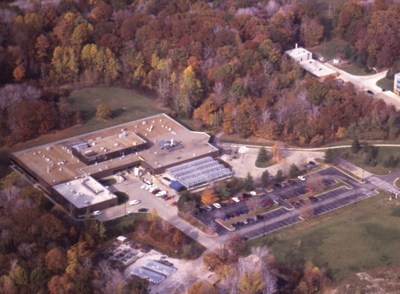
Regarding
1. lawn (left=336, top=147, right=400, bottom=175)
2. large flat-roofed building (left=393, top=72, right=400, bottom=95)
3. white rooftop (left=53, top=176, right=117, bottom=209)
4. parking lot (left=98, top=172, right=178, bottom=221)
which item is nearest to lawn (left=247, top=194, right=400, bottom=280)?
lawn (left=336, top=147, right=400, bottom=175)

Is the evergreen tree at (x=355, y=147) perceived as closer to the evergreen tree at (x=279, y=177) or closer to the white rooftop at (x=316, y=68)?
the evergreen tree at (x=279, y=177)

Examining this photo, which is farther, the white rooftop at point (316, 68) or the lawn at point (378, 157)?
the white rooftop at point (316, 68)

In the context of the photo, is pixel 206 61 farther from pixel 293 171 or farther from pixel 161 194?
pixel 161 194

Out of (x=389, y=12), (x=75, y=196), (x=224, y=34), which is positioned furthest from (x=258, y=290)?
(x=389, y=12)

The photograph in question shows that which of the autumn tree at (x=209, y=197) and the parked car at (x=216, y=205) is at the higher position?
the autumn tree at (x=209, y=197)

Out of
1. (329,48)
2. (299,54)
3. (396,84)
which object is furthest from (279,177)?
(329,48)

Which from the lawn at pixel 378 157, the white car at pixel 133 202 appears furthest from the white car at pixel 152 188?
the lawn at pixel 378 157

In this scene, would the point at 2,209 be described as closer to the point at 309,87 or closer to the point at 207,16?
the point at 309,87
